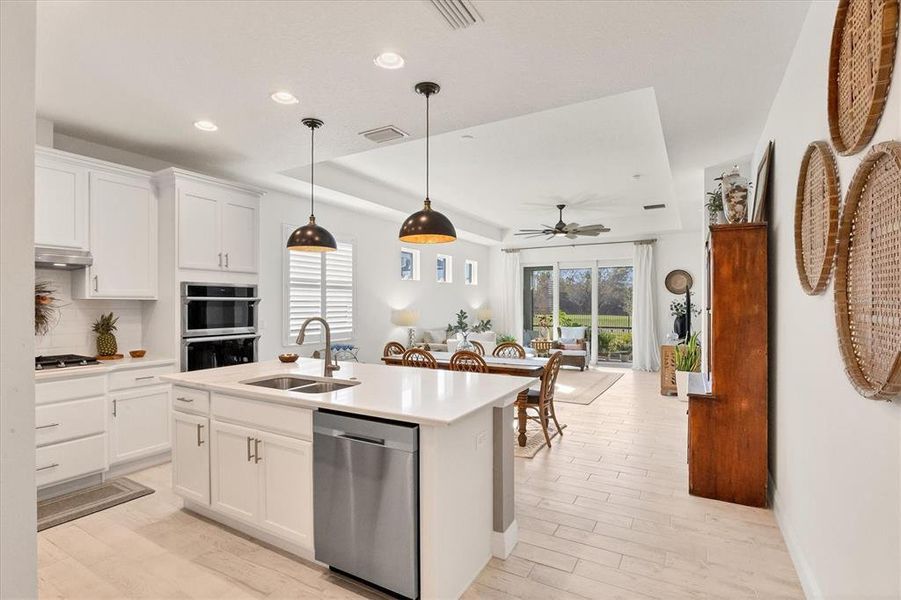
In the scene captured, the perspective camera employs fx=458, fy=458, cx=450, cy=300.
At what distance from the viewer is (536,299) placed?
10891 millimetres

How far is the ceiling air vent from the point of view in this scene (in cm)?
366

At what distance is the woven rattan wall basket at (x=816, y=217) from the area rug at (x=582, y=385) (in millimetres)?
4319

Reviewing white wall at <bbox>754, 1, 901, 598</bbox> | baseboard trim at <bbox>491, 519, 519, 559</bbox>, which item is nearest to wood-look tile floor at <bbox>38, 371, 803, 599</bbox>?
baseboard trim at <bbox>491, 519, 519, 559</bbox>

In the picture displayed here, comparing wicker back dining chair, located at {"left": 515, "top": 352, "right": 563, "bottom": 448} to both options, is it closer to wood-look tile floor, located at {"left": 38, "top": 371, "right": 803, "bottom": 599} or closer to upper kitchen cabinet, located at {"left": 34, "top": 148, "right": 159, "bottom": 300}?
wood-look tile floor, located at {"left": 38, "top": 371, "right": 803, "bottom": 599}

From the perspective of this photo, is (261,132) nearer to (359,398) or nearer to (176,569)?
(359,398)

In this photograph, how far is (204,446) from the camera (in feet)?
9.43

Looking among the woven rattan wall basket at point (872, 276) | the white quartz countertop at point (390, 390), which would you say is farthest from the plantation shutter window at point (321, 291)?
the woven rattan wall basket at point (872, 276)

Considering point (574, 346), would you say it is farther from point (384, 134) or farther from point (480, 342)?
point (384, 134)

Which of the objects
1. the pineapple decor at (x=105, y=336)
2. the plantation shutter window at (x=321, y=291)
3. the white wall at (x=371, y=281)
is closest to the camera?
the pineapple decor at (x=105, y=336)

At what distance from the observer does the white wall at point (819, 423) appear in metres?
1.38

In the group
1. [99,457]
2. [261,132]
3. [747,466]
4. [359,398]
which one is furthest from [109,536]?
[747,466]

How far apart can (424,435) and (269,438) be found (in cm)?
103

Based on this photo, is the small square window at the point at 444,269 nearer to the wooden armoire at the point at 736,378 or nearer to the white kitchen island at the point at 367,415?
the white kitchen island at the point at 367,415

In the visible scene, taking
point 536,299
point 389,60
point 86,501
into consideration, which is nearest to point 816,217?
point 389,60
